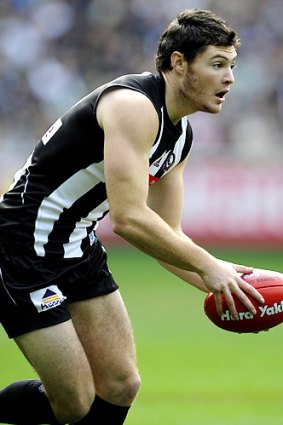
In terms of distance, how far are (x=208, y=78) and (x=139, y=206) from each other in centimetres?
78

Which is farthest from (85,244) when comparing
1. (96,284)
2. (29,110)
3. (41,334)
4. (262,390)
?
(29,110)

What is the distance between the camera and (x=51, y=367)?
5.27 metres

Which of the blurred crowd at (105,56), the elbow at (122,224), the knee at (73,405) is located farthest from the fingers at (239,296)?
the blurred crowd at (105,56)

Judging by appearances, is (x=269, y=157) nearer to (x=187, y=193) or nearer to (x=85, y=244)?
(x=187, y=193)

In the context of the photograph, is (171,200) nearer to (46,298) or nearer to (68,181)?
(68,181)

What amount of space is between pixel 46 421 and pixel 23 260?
95 centimetres

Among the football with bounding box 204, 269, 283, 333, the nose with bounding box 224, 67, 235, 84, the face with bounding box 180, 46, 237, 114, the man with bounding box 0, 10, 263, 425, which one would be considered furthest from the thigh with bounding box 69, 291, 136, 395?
the nose with bounding box 224, 67, 235, 84

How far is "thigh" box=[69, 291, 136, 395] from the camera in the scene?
557cm

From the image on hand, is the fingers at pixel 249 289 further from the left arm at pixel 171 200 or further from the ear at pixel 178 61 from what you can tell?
the ear at pixel 178 61

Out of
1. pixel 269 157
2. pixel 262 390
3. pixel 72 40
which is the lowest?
pixel 269 157

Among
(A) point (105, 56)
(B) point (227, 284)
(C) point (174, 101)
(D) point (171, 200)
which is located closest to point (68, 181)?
(C) point (174, 101)

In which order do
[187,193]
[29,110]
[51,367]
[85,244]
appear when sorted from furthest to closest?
1. [29,110]
2. [187,193]
3. [85,244]
4. [51,367]

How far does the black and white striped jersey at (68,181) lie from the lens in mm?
5289

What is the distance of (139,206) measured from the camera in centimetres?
493
